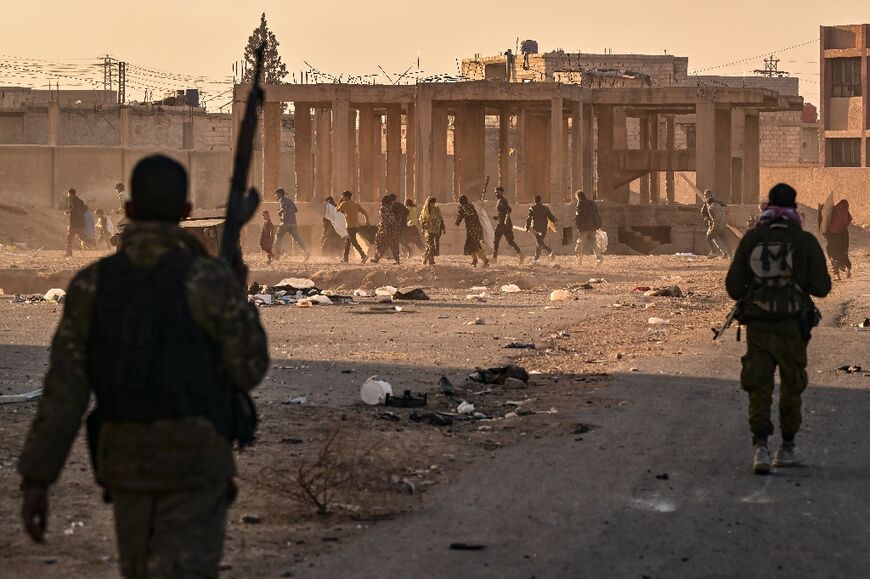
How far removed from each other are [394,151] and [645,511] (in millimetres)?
37944

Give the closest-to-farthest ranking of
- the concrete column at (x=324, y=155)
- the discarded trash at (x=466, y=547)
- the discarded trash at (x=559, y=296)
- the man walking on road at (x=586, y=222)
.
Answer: the discarded trash at (x=466, y=547) < the discarded trash at (x=559, y=296) < the man walking on road at (x=586, y=222) < the concrete column at (x=324, y=155)

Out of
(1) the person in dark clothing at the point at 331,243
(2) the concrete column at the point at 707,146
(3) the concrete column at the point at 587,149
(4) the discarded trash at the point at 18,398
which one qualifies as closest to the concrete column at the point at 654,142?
(3) the concrete column at the point at 587,149

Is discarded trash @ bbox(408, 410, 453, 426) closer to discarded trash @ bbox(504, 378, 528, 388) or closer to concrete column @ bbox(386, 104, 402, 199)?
discarded trash @ bbox(504, 378, 528, 388)

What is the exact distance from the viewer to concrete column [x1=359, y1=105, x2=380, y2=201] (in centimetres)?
4478

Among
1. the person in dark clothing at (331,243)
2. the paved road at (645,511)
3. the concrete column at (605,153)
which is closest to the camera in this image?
the paved road at (645,511)

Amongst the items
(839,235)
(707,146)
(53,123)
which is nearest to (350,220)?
(839,235)

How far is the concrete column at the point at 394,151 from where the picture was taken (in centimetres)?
4497

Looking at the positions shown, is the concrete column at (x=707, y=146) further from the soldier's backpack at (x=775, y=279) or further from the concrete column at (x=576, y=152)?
the soldier's backpack at (x=775, y=279)

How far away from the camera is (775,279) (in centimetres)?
911

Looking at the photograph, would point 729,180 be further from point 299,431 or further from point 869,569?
point 869,569

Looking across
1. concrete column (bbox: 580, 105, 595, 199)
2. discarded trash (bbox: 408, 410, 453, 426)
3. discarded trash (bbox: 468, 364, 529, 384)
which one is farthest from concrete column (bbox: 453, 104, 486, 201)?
discarded trash (bbox: 408, 410, 453, 426)

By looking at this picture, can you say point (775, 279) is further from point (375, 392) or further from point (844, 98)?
point (844, 98)

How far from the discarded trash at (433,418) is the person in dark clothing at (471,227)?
64.0 feet

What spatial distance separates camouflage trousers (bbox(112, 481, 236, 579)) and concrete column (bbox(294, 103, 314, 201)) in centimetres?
3859
